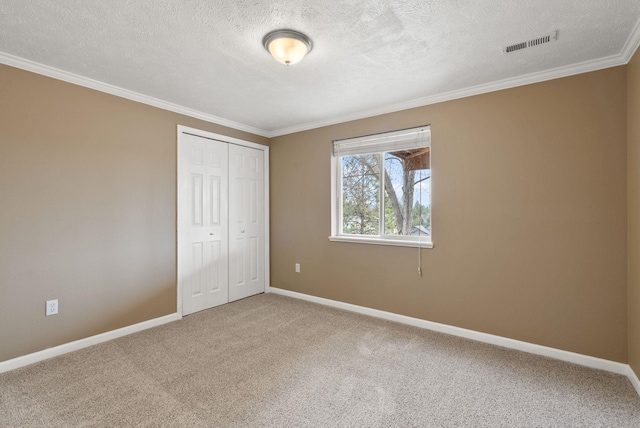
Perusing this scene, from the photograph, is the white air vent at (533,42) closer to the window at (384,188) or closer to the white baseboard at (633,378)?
the window at (384,188)

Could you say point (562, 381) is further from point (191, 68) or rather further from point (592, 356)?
point (191, 68)

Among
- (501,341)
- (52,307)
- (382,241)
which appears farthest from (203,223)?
(501,341)

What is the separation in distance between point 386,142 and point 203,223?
239 centimetres

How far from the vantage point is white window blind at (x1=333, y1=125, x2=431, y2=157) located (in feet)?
10.4

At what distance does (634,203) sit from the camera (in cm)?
211

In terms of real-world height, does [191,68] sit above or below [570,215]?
above

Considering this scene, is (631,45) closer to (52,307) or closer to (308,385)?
(308,385)

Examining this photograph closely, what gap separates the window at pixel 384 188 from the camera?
3.23 meters

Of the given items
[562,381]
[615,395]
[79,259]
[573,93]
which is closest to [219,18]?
[79,259]

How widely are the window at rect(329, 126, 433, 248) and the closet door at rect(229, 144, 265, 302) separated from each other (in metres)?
1.18

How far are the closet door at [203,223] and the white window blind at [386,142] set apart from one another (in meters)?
1.55

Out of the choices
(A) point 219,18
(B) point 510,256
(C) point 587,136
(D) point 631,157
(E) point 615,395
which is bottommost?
(E) point 615,395

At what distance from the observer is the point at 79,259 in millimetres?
2668

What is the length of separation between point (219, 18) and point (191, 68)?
0.78 meters
